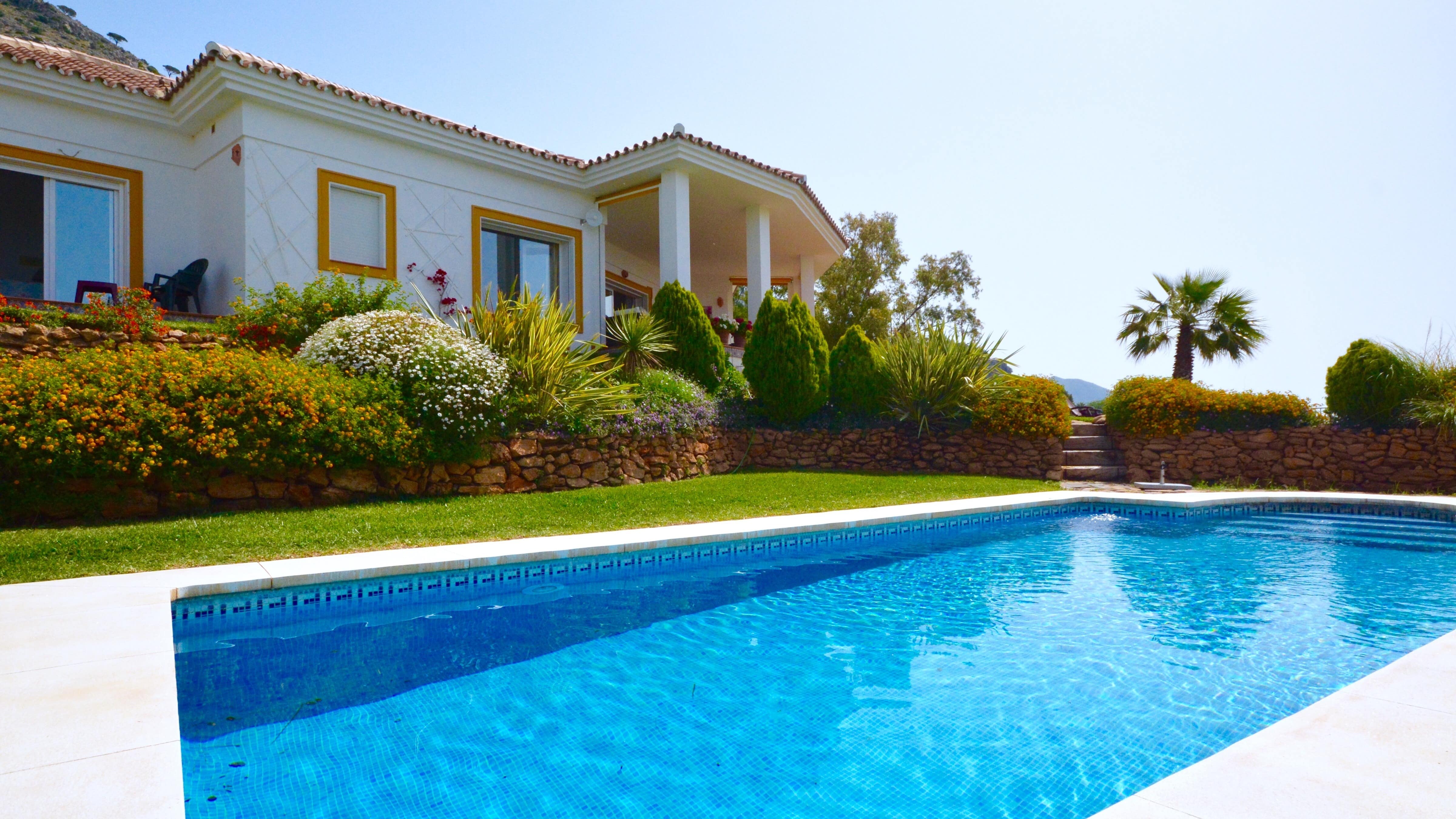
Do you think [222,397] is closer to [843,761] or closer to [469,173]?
[843,761]

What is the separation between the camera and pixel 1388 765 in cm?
218

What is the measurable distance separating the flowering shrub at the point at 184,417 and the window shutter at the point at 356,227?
4.00 m


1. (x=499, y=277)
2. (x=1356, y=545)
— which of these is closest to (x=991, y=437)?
(x=1356, y=545)

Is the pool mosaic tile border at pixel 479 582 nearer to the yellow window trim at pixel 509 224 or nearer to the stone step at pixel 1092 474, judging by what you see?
the stone step at pixel 1092 474

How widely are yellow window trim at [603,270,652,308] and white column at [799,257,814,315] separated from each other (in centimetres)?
405

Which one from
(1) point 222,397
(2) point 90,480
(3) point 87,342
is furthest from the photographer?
(3) point 87,342

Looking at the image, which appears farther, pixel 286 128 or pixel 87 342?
pixel 286 128

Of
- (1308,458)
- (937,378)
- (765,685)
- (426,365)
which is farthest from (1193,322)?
(765,685)

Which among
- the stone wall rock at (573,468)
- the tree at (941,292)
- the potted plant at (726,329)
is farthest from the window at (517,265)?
the tree at (941,292)

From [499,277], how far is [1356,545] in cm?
1322

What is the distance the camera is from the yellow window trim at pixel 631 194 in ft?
45.3

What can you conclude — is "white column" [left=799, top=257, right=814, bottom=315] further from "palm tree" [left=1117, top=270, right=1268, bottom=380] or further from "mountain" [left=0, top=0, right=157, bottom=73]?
"mountain" [left=0, top=0, right=157, bottom=73]

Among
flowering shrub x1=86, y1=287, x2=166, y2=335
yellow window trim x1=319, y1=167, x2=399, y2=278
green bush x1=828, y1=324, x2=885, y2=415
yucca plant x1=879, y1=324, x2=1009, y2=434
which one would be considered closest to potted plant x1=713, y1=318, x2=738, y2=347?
green bush x1=828, y1=324, x2=885, y2=415

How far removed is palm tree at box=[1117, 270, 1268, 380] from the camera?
1781 centimetres
